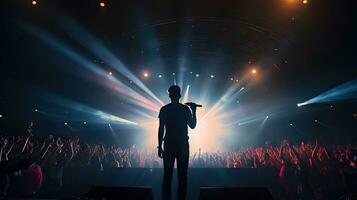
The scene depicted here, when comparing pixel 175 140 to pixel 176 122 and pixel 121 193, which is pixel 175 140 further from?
pixel 121 193

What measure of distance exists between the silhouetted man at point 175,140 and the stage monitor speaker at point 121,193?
0.50m

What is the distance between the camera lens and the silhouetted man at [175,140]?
12.7 ft

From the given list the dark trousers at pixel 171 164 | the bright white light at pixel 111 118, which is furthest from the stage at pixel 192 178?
the bright white light at pixel 111 118

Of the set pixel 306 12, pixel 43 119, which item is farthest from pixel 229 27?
pixel 43 119

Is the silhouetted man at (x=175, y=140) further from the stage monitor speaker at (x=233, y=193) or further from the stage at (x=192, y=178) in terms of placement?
the stage at (x=192, y=178)

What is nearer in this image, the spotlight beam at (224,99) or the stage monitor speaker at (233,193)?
the stage monitor speaker at (233,193)

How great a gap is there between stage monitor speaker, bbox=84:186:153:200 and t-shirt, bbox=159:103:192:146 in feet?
2.74

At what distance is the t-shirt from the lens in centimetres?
399

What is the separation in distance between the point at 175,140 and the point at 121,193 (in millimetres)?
1082

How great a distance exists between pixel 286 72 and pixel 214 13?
21.9 ft

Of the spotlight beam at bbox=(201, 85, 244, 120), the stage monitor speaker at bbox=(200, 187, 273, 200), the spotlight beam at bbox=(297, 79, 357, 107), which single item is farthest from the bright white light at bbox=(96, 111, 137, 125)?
the stage monitor speaker at bbox=(200, 187, 273, 200)

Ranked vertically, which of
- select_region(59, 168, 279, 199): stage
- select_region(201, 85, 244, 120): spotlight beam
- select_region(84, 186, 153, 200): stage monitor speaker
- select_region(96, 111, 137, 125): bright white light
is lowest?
select_region(84, 186, 153, 200): stage monitor speaker

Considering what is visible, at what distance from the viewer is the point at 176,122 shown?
160 inches

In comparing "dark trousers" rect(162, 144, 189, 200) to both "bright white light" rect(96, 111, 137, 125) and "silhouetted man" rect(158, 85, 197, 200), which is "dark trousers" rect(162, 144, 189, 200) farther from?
"bright white light" rect(96, 111, 137, 125)
